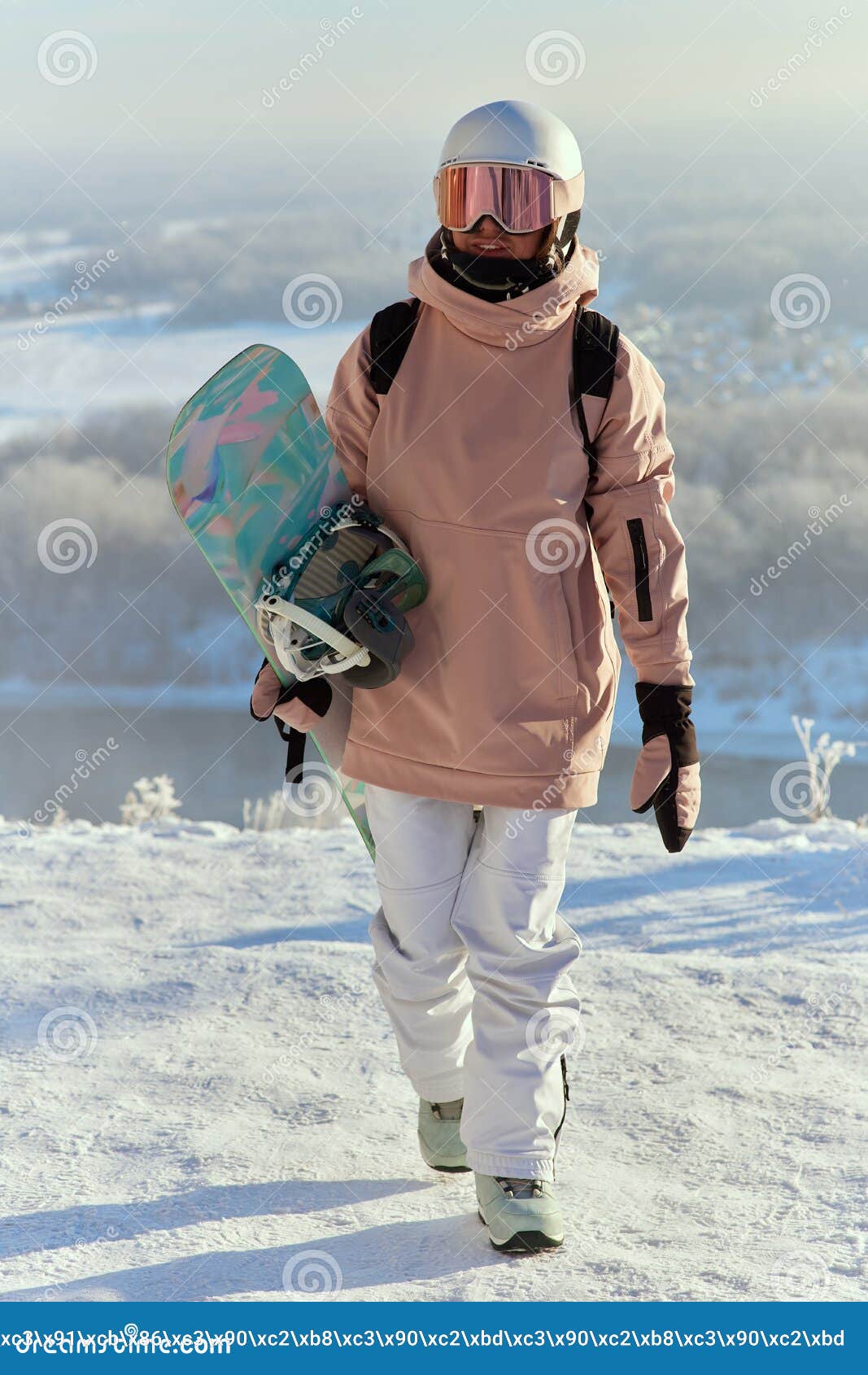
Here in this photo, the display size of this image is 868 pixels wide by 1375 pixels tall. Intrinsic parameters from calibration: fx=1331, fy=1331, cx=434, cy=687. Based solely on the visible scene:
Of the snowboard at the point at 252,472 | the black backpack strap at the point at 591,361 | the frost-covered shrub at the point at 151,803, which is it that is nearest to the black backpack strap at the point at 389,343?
the snowboard at the point at 252,472

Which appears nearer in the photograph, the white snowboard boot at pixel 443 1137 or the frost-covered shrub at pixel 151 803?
the white snowboard boot at pixel 443 1137

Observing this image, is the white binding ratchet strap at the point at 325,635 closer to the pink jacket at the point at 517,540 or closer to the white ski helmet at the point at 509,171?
the pink jacket at the point at 517,540

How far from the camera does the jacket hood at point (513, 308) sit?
7.18 ft

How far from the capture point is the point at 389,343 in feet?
7.64

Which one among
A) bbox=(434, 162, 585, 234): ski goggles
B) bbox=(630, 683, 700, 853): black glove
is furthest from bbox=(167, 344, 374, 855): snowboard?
bbox=(630, 683, 700, 853): black glove

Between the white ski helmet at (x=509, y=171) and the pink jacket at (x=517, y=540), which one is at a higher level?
the white ski helmet at (x=509, y=171)

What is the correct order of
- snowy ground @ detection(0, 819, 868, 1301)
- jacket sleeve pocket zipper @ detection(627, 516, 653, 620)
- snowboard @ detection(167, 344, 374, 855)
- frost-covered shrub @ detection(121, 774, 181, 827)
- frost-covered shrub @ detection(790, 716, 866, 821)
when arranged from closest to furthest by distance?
snowy ground @ detection(0, 819, 868, 1301) < jacket sleeve pocket zipper @ detection(627, 516, 653, 620) < snowboard @ detection(167, 344, 374, 855) < frost-covered shrub @ detection(790, 716, 866, 821) < frost-covered shrub @ detection(121, 774, 181, 827)

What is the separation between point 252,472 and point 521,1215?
53.4 inches

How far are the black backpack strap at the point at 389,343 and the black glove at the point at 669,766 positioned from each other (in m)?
0.71

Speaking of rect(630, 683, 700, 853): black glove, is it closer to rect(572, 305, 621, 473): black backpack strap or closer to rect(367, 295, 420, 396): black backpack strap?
rect(572, 305, 621, 473): black backpack strap

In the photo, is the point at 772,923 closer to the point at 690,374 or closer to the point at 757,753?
the point at 757,753

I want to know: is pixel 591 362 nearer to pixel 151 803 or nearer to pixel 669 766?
pixel 669 766

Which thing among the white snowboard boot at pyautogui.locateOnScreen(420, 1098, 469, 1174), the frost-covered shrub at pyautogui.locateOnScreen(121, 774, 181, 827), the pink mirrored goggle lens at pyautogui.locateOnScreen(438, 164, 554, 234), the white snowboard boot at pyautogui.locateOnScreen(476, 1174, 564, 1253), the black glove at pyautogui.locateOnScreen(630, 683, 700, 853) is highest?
the pink mirrored goggle lens at pyautogui.locateOnScreen(438, 164, 554, 234)

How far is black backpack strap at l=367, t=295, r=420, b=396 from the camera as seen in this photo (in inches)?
91.6
